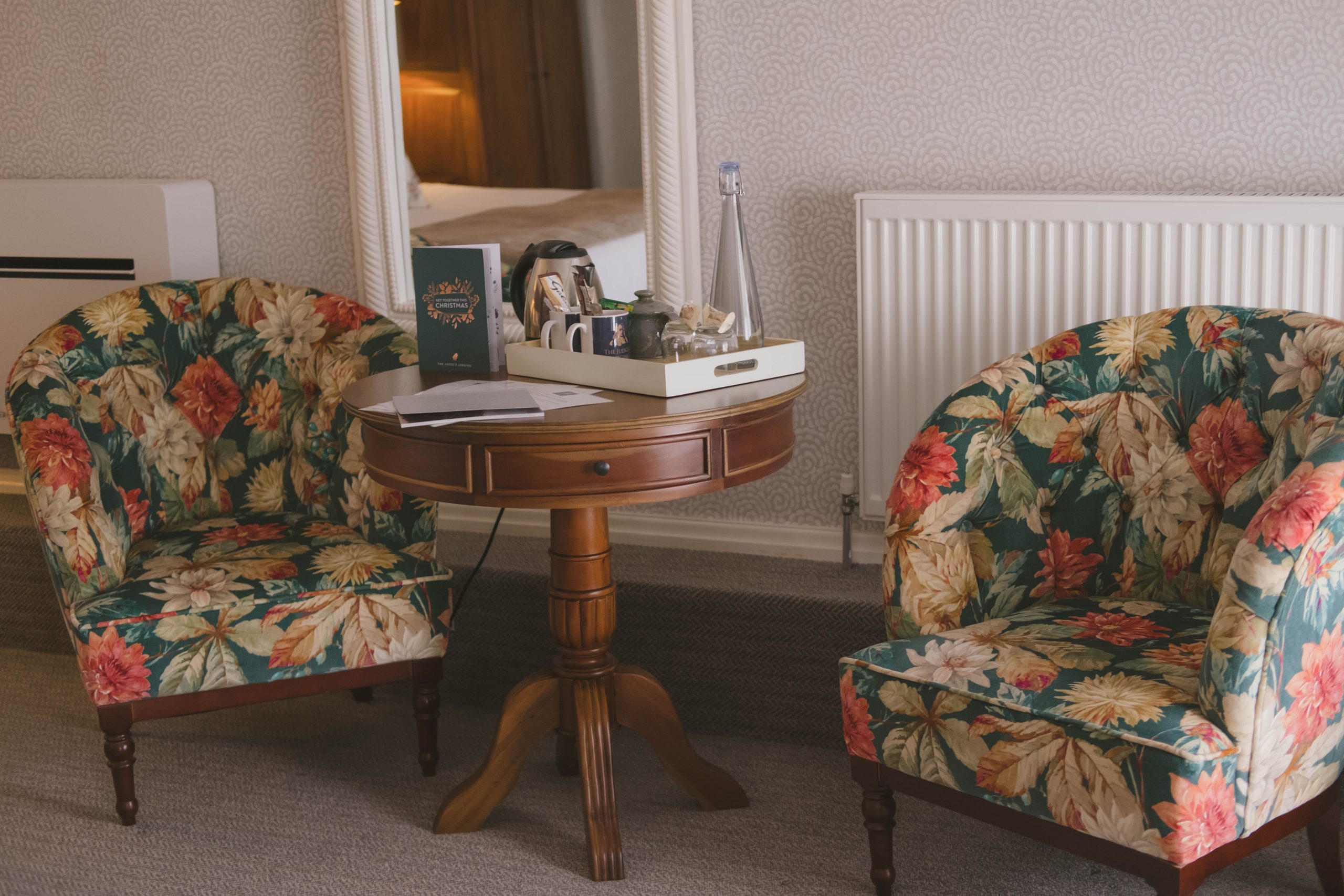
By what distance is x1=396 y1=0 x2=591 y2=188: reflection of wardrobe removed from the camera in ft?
8.82

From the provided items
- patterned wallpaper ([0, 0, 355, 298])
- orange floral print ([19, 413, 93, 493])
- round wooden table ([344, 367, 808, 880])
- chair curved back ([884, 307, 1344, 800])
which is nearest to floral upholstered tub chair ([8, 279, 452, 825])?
orange floral print ([19, 413, 93, 493])

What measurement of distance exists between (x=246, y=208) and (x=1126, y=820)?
244 centimetres

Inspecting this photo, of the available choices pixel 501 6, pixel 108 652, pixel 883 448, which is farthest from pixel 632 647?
pixel 501 6

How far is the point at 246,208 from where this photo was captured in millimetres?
3088

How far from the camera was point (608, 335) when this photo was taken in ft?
6.58

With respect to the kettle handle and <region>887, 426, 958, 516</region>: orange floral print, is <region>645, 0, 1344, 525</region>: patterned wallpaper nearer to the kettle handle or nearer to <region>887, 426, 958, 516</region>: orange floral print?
the kettle handle

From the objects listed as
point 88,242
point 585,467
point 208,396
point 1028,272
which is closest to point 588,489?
point 585,467

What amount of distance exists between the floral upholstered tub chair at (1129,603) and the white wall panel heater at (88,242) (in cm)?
196

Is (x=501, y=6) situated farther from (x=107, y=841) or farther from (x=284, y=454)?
(x=107, y=841)

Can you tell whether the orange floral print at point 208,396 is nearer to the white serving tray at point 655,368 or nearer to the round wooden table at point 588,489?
the round wooden table at point 588,489

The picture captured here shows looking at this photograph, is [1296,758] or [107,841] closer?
[1296,758]

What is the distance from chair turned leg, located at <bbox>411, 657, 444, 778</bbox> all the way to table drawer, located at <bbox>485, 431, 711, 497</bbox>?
0.59 meters

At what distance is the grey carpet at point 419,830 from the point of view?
1.98m

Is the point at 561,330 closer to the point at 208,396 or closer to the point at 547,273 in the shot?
the point at 547,273
